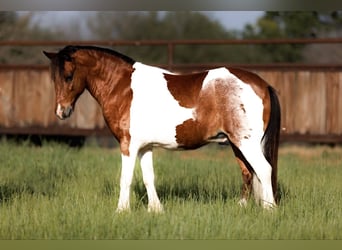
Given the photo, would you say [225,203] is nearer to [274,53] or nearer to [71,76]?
[71,76]

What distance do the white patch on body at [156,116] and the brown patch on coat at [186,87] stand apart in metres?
0.05

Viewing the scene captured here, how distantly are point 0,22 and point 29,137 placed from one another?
10.2 m

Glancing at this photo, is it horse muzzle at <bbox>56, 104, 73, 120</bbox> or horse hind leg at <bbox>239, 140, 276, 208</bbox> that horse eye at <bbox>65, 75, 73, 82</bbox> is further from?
horse hind leg at <bbox>239, 140, 276, 208</bbox>

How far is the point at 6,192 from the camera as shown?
7.90 metres

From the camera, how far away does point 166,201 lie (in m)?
7.22

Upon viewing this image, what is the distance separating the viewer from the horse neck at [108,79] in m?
6.96

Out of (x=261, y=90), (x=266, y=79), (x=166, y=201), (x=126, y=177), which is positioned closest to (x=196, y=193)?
(x=166, y=201)

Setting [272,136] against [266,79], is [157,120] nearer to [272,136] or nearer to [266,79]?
[272,136]

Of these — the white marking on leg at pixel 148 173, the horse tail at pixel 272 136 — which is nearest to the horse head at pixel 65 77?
the white marking on leg at pixel 148 173

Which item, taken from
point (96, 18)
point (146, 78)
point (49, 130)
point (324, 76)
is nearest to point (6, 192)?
point (146, 78)

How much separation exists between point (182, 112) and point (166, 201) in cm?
115

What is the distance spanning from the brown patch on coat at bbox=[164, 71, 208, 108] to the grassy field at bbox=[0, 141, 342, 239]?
107cm

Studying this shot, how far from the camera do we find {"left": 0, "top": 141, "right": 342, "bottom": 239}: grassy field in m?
5.90

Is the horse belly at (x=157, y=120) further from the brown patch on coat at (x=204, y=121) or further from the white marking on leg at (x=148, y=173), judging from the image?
the white marking on leg at (x=148, y=173)
